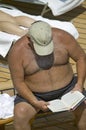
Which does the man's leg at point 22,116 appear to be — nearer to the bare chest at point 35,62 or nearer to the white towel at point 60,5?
the bare chest at point 35,62

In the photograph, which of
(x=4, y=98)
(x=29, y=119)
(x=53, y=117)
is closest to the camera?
(x=29, y=119)

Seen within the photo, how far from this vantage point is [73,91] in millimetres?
3254

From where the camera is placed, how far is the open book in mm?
3109

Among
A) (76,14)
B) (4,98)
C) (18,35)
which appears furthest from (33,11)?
(4,98)

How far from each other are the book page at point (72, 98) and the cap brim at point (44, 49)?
1.18 ft

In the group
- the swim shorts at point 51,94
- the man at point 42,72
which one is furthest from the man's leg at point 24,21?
the swim shorts at point 51,94

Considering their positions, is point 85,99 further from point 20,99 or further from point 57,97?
point 20,99

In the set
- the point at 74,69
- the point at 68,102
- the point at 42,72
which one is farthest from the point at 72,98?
the point at 74,69

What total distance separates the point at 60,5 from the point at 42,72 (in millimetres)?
2059

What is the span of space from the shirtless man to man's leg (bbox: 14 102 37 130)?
1247mm

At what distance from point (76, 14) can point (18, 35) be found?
1541 millimetres

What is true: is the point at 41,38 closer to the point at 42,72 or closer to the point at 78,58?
the point at 42,72

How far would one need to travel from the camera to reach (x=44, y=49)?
313cm

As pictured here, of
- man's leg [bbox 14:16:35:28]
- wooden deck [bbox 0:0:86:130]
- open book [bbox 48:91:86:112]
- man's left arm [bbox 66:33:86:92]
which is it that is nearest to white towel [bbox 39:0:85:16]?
wooden deck [bbox 0:0:86:130]
